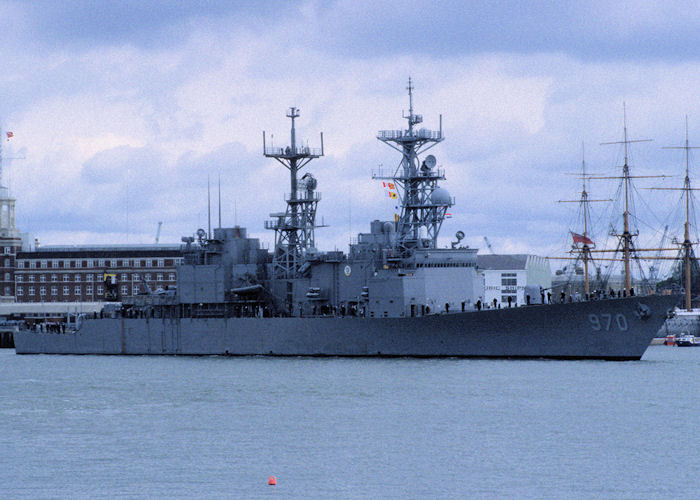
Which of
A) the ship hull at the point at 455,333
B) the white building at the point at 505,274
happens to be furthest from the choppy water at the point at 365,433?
the white building at the point at 505,274

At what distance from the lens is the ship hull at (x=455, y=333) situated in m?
43.7

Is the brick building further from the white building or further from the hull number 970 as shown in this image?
the hull number 970

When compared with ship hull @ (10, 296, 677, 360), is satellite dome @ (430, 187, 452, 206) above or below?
above

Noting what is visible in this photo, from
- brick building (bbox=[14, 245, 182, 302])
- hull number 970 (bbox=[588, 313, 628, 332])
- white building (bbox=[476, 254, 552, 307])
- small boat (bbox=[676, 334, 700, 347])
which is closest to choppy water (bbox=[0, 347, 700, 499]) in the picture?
hull number 970 (bbox=[588, 313, 628, 332])

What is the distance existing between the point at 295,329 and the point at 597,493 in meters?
30.5

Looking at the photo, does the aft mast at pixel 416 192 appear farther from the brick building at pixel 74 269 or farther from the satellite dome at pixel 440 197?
the brick building at pixel 74 269

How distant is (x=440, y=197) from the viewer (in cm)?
5097

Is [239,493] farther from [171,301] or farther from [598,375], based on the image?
[171,301]

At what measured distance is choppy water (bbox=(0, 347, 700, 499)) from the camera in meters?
22.5

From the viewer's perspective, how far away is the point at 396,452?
25.5 metres

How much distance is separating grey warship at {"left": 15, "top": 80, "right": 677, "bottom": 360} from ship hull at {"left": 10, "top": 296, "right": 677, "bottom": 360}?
48mm

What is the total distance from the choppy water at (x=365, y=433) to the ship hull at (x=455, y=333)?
1.40 m

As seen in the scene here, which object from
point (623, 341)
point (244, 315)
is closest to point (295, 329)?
point (244, 315)

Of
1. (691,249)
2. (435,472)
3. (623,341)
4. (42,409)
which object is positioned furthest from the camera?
(691,249)
